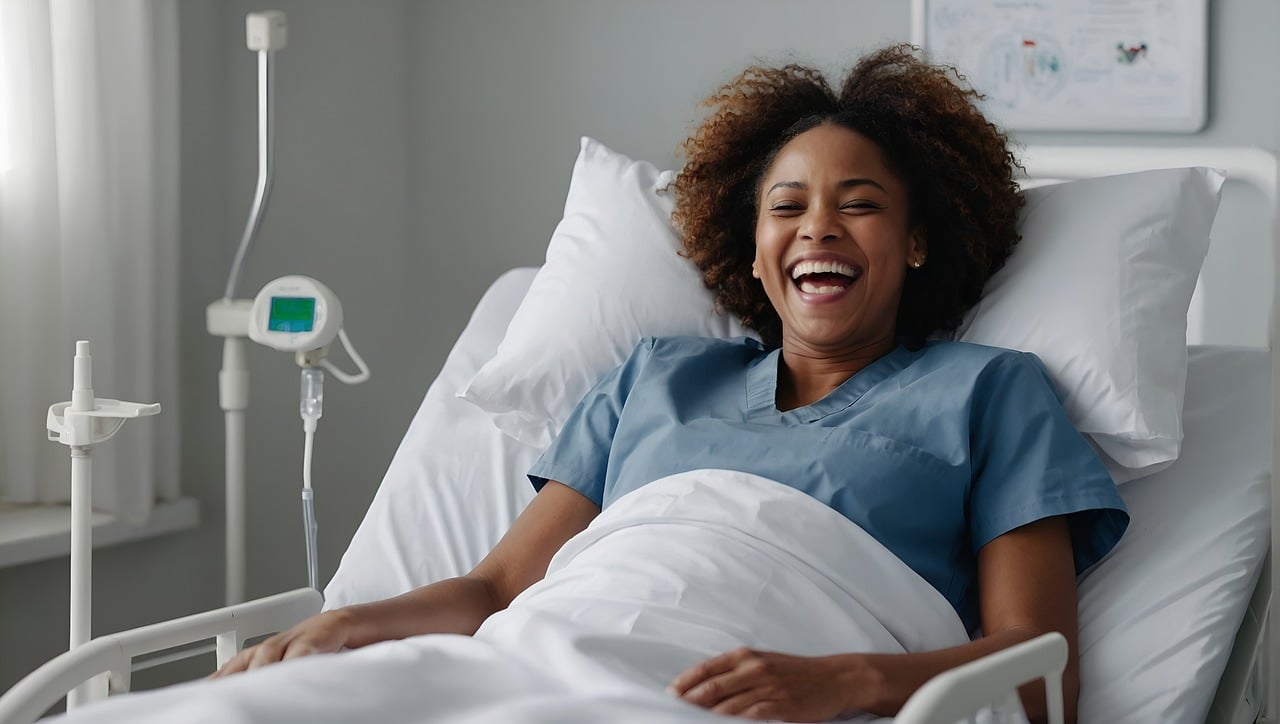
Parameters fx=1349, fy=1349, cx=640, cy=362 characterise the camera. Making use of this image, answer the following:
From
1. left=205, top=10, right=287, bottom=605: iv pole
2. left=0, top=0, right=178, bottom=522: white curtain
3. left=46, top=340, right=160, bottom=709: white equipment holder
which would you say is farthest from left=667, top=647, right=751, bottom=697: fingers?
left=0, top=0, right=178, bottom=522: white curtain

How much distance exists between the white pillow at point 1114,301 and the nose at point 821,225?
22 cm

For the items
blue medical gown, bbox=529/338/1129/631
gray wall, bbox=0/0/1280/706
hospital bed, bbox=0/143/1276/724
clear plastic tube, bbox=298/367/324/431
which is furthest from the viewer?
gray wall, bbox=0/0/1280/706

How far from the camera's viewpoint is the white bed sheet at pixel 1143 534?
50.9 inches

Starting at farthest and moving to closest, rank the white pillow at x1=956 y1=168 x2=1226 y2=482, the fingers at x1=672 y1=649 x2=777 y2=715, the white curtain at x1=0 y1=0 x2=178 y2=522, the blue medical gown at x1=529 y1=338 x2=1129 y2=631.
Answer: the white curtain at x1=0 y1=0 x2=178 y2=522
the white pillow at x1=956 y1=168 x2=1226 y2=482
the blue medical gown at x1=529 y1=338 x2=1129 y2=631
the fingers at x1=672 y1=649 x2=777 y2=715

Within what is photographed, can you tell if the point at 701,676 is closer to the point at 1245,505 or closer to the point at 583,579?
the point at 583,579

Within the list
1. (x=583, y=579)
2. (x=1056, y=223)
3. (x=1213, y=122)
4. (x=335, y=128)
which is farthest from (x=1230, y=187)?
(x=335, y=128)

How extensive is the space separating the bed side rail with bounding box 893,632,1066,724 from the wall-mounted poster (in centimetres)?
125

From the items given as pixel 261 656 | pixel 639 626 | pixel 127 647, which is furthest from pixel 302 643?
pixel 639 626

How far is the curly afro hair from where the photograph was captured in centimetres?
152

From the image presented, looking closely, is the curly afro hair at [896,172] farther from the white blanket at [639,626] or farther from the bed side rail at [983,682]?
the bed side rail at [983,682]

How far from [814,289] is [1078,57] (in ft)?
2.92

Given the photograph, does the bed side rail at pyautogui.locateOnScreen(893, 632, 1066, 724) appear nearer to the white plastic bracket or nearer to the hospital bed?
the hospital bed

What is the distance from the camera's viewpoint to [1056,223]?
5.09ft

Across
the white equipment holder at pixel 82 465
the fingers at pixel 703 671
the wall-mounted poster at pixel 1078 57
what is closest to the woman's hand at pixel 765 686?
the fingers at pixel 703 671
